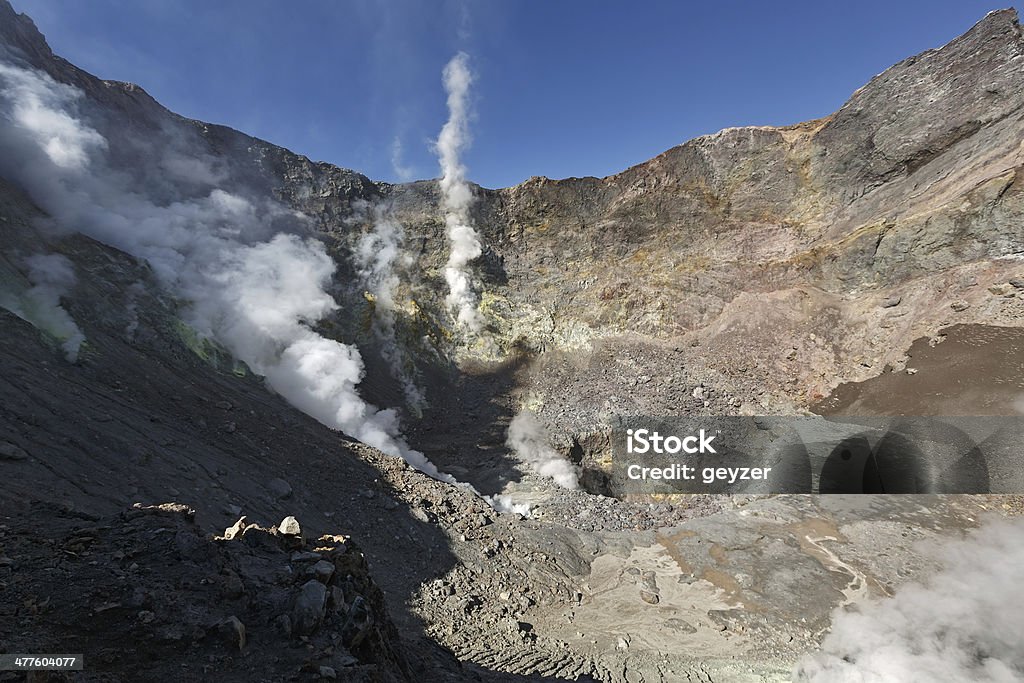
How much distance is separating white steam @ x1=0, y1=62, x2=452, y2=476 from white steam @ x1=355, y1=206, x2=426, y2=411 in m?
2.96

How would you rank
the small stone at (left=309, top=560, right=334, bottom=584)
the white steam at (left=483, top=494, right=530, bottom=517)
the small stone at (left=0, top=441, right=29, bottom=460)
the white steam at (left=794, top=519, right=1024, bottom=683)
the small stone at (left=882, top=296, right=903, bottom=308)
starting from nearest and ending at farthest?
the small stone at (left=309, top=560, right=334, bottom=584)
the small stone at (left=0, top=441, right=29, bottom=460)
the white steam at (left=794, top=519, right=1024, bottom=683)
the white steam at (left=483, top=494, right=530, bottom=517)
the small stone at (left=882, top=296, right=903, bottom=308)

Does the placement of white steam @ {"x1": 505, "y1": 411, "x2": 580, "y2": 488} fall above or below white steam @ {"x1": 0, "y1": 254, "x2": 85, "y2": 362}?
below

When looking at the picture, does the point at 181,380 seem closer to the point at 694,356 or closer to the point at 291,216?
the point at 291,216

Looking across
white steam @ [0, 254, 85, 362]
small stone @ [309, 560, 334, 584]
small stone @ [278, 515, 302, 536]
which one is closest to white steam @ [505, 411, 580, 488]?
small stone @ [278, 515, 302, 536]

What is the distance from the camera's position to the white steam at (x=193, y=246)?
48.3ft

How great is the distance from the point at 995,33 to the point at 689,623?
2824cm

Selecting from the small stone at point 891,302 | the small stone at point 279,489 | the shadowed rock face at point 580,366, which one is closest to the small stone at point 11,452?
the shadowed rock face at point 580,366

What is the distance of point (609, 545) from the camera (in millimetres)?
11922

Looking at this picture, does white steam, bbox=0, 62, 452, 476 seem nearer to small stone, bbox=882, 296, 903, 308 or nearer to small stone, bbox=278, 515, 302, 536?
small stone, bbox=278, 515, 302, 536

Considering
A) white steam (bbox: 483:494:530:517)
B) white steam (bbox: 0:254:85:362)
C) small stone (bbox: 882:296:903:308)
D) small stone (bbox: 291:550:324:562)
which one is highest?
small stone (bbox: 882:296:903:308)

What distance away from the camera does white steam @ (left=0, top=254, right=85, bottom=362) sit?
9.67m

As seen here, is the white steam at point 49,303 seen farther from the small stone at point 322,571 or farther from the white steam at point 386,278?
the white steam at point 386,278

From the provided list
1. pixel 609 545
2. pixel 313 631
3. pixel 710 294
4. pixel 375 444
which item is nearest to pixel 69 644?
pixel 313 631

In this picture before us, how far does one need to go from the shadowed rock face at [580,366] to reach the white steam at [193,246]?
35.9 inches
